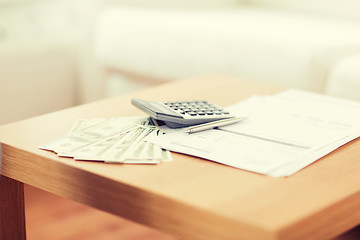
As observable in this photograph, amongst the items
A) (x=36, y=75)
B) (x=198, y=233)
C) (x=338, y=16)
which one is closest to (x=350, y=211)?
(x=198, y=233)

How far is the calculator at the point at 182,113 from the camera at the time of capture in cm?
97

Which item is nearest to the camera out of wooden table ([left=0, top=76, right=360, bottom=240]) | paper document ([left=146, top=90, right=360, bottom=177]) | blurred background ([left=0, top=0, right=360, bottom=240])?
wooden table ([left=0, top=76, right=360, bottom=240])

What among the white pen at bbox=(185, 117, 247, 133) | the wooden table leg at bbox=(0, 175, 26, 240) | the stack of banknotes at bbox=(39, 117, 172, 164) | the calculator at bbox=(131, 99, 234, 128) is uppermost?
the calculator at bbox=(131, 99, 234, 128)

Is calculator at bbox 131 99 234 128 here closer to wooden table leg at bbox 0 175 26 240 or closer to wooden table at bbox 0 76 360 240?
wooden table at bbox 0 76 360 240

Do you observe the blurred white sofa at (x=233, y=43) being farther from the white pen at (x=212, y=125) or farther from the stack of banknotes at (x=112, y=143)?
the stack of banknotes at (x=112, y=143)

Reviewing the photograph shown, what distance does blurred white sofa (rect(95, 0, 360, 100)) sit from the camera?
5.22 ft

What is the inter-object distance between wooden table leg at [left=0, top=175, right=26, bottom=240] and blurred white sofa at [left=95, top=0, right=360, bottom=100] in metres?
0.88

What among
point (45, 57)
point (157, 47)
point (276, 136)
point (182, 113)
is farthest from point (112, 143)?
point (45, 57)

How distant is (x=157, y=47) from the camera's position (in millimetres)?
1928

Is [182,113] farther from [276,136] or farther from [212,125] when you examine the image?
[276,136]

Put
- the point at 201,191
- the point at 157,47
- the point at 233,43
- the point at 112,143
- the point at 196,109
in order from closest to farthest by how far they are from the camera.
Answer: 1. the point at 201,191
2. the point at 112,143
3. the point at 196,109
4. the point at 233,43
5. the point at 157,47

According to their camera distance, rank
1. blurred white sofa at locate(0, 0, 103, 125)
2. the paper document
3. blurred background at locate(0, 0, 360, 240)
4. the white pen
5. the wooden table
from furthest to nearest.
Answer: blurred white sofa at locate(0, 0, 103, 125) → blurred background at locate(0, 0, 360, 240) → the white pen → the paper document → the wooden table

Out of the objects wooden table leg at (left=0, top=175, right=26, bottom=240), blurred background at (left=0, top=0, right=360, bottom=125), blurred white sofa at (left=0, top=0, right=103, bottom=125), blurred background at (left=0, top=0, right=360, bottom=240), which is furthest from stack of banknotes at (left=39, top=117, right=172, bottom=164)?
blurred white sofa at (left=0, top=0, right=103, bottom=125)

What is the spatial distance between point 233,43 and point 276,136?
2.81ft
